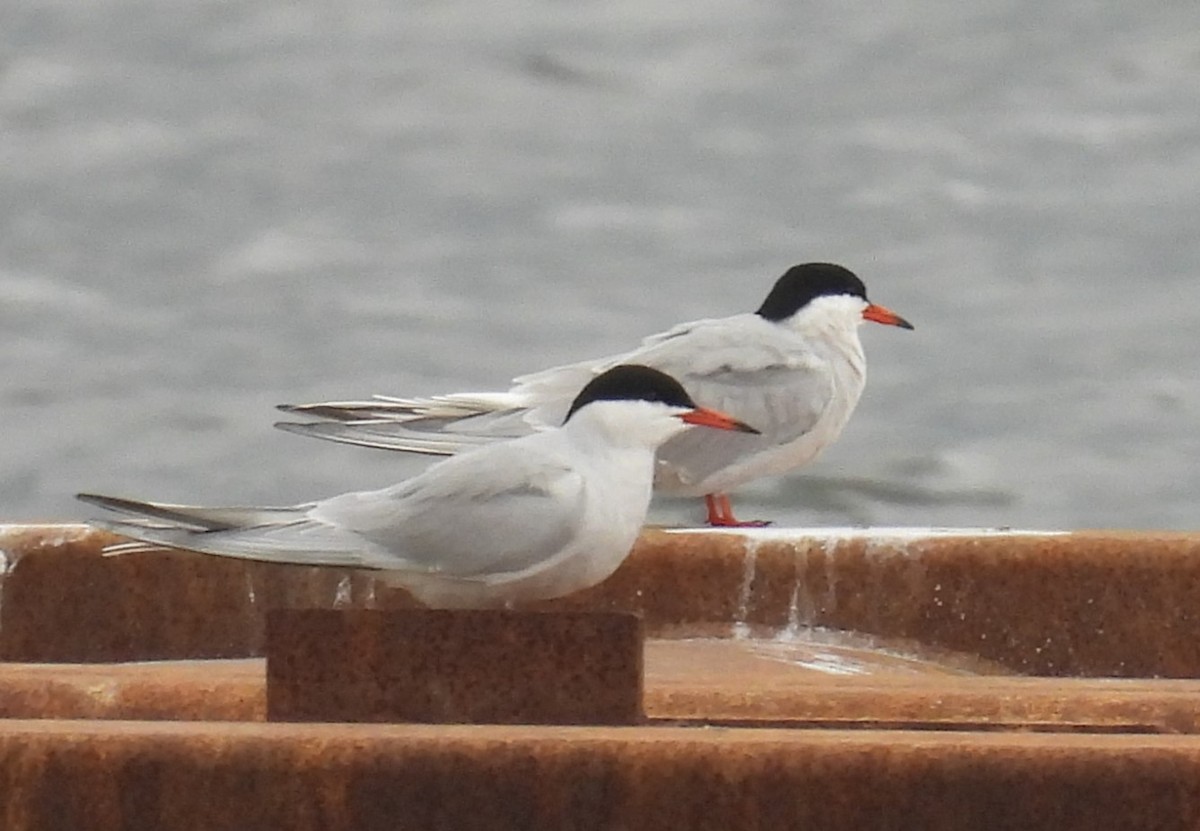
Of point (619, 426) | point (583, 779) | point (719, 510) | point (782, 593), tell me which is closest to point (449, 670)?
point (583, 779)

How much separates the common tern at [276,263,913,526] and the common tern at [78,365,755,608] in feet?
5.73

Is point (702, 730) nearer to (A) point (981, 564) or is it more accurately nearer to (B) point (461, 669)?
(B) point (461, 669)

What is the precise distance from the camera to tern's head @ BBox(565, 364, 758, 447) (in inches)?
176

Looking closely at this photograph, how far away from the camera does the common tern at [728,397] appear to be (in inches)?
244

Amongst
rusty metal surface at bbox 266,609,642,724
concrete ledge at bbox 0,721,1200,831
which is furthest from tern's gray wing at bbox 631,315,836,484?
concrete ledge at bbox 0,721,1200,831

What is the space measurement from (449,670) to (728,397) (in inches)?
124

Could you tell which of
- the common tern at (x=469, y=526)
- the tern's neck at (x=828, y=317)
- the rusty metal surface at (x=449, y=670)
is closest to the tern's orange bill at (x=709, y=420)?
the common tern at (x=469, y=526)

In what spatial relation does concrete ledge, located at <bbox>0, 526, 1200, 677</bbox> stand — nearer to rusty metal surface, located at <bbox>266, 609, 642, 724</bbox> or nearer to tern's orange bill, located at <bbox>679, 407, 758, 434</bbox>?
tern's orange bill, located at <bbox>679, 407, 758, 434</bbox>

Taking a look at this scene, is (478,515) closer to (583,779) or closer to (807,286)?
(583,779)

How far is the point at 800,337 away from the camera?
22.5 ft

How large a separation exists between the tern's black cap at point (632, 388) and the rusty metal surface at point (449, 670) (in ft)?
3.80

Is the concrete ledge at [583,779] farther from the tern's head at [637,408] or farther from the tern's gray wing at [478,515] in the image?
the tern's head at [637,408]

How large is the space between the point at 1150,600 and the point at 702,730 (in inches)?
108

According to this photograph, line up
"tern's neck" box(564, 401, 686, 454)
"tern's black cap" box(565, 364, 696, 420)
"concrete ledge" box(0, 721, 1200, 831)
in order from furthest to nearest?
1. "tern's black cap" box(565, 364, 696, 420)
2. "tern's neck" box(564, 401, 686, 454)
3. "concrete ledge" box(0, 721, 1200, 831)
